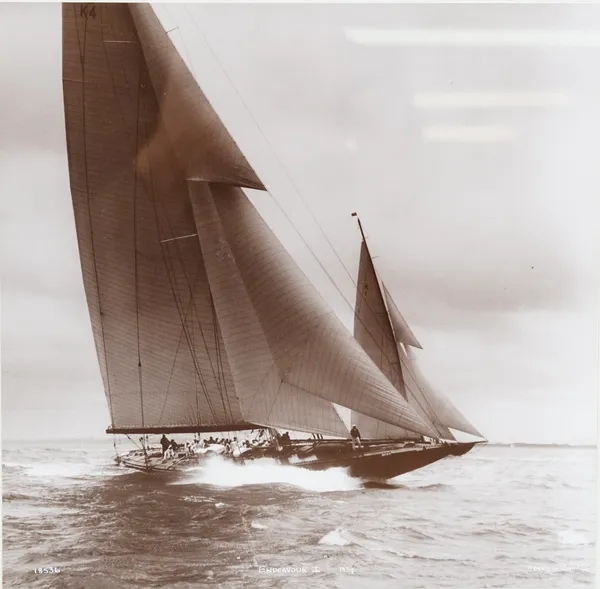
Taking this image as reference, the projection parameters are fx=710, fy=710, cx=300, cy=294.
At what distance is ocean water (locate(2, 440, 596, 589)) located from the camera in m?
3.72

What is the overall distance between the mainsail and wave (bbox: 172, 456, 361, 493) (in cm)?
25

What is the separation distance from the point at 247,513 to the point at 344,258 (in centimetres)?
152

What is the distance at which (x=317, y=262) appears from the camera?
13.5 feet

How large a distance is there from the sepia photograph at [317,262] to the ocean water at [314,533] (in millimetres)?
12

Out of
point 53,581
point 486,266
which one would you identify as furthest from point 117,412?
point 486,266

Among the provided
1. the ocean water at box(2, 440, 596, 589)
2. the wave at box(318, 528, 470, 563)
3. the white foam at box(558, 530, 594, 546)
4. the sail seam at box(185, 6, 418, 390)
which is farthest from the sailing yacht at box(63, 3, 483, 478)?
the white foam at box(558, 530, 594, 546)

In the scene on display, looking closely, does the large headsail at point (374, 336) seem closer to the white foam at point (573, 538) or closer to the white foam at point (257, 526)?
the white foam at point (257, 526)

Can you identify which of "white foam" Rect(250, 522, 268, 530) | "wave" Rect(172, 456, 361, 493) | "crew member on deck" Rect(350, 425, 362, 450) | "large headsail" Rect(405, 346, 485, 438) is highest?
"large headsail" Rect(405, 346, 485, 438)

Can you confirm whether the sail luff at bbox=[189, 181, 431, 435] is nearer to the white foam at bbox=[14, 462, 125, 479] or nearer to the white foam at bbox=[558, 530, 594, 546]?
the white foam at bbox=[14, 462, 125, 479]

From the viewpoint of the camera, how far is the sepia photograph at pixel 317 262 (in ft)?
12.3

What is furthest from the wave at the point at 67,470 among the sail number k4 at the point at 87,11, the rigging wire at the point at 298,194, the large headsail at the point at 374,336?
the sail number k4 at the point at 87,11

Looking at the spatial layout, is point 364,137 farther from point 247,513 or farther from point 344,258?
point 247,513

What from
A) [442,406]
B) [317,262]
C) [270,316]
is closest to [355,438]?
[442,406]

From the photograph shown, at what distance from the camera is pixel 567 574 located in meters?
3.82
